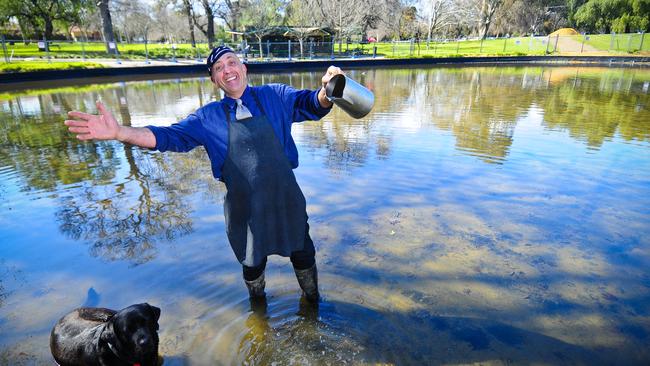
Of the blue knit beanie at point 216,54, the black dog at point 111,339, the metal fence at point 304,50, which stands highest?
the metal fence at point 304,50

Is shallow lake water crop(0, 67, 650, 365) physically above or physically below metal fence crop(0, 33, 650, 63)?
below

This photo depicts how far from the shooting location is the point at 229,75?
2629 mm

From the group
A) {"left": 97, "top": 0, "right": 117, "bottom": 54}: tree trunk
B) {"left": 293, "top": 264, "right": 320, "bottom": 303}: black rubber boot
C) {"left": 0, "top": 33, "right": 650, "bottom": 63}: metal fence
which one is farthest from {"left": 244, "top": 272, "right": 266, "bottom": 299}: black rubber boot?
{"left": 97, "top": 0, "right": 117, "bottom": 54}: tree trunk

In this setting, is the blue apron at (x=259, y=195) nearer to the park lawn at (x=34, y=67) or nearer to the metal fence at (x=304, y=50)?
the park lawn at (x=34, y=67)

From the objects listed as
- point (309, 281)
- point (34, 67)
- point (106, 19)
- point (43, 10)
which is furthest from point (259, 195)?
point (43, 10)

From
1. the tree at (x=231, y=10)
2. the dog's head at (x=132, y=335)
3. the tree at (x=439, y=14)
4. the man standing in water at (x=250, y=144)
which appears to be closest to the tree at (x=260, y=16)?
the tree at (x=231, y=10)

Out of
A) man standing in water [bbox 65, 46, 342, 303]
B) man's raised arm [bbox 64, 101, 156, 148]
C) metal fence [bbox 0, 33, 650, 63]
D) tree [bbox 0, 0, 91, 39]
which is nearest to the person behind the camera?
man's raised arm [bbox 64, 101, 156, 148]

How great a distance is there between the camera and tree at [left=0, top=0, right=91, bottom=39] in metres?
41.4

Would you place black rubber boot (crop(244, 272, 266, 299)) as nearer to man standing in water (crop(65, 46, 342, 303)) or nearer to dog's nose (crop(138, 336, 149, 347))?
man standing in water (crop(65, 46, 342, 303))

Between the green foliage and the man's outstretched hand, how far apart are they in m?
62.5

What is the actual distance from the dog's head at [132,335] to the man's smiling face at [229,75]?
1.54 m

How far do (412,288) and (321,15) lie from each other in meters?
52.9

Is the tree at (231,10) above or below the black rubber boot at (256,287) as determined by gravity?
above

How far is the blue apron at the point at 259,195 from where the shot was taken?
2635mm
